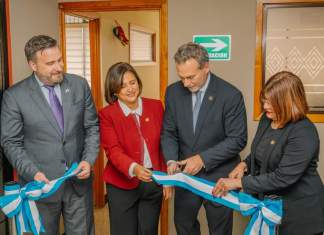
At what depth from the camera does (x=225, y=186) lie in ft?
6.67

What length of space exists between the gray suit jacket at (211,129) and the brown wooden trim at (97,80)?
198cm

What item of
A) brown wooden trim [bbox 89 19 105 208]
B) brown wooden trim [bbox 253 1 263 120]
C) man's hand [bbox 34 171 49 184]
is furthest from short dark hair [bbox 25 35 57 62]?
brown wooden trim [bbox 89 19 105 208]

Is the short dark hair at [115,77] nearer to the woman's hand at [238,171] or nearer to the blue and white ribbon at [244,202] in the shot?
the blue and white ribbon at [244,202]

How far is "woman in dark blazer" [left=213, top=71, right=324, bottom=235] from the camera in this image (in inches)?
70.1

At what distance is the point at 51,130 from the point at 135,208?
0.70m

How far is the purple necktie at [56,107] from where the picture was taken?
2258mm

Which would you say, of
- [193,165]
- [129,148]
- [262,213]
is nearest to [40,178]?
[129,148]

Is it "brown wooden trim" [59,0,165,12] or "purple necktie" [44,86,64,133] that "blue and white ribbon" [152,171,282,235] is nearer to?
"purple necktie" [44,86,64,133]

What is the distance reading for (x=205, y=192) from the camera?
2145 mm

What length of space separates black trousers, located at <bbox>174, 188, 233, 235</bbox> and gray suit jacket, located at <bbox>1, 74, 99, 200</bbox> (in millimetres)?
617

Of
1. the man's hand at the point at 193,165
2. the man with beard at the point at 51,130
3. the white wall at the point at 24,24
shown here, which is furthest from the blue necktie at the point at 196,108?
the white wall at the point at 24,24

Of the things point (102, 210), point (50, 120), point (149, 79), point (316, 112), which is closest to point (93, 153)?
point (50, 120)

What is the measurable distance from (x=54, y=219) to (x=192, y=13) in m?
1.88

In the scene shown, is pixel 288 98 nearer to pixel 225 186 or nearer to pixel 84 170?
pixel 225 186
